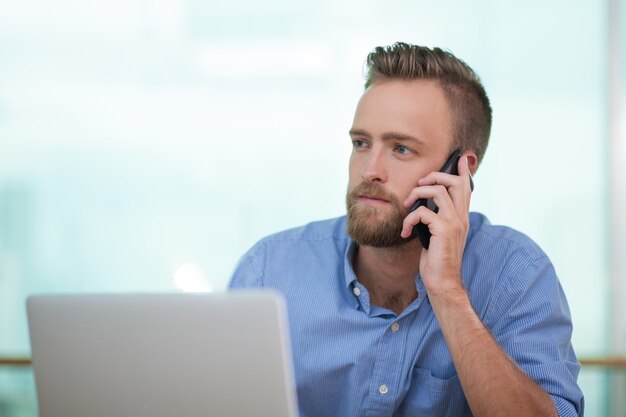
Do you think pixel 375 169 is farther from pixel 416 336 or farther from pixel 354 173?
pixel 416 336

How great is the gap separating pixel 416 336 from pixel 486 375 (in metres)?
0.22

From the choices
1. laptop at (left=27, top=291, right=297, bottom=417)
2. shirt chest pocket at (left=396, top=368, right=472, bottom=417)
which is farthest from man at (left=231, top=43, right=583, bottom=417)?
laptop at (left=27, top=291, right=297, bottom=417)

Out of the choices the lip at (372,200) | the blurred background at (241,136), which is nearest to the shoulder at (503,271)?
the lip at (372,200)

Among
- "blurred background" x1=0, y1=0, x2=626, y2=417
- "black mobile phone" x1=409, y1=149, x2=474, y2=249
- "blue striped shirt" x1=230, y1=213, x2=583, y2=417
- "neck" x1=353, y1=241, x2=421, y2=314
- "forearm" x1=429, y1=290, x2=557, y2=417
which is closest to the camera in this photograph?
"forearm" x1=429, y1=290, x2=557, y2=417

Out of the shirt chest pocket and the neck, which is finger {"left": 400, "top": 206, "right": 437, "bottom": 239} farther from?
the shirt chest pocket

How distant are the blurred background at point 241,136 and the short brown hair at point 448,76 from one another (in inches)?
56.4

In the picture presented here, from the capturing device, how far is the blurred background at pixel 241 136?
329cm

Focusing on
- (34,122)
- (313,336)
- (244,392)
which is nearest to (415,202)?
(313,336)

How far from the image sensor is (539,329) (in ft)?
5.18

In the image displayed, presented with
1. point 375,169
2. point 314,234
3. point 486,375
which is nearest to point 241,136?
point 314,234

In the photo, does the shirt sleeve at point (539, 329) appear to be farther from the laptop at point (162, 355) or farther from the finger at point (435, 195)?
the laptop at point (162, 355)

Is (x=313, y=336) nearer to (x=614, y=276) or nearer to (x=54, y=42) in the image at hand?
(x=614, y=276)

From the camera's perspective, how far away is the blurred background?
10.8ft

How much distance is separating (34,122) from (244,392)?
2.93 meters
